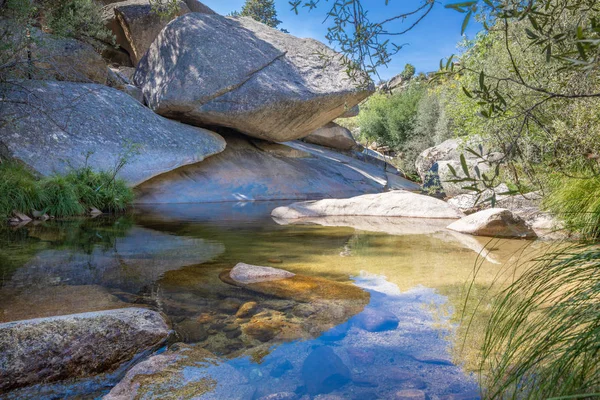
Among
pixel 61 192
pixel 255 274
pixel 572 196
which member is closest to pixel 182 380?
pixel 255 274

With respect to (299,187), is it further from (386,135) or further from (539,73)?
(386,135)

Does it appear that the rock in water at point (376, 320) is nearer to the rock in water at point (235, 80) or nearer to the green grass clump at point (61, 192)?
the green grass clump at point (61, 192)

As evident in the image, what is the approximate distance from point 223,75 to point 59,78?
14.7 ft

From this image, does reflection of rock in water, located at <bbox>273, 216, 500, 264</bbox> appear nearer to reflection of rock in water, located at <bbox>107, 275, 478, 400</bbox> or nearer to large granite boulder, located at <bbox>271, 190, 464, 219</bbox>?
large granite boulder, located at <bbox>271, 190, 464, 219</bbox>

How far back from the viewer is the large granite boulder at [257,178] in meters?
13.4

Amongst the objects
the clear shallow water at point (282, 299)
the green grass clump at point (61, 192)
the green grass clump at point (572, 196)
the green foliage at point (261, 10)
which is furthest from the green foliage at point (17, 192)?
the green foliage at point (261, 10)

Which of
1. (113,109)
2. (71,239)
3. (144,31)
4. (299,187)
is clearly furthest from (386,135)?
(71,239)

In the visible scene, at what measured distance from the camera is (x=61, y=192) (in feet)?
30.9

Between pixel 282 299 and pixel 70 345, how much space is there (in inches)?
64.8

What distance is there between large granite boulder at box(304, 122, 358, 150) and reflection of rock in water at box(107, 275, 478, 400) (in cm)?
1984

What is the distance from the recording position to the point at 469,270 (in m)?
4.62

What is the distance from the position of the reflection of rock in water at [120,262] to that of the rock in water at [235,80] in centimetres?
765

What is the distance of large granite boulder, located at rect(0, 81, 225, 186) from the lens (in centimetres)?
1032

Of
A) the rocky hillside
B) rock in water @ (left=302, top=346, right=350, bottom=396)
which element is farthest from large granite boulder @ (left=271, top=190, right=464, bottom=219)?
rock in water @ (left=302, top=346, right=350, bottom=396)
